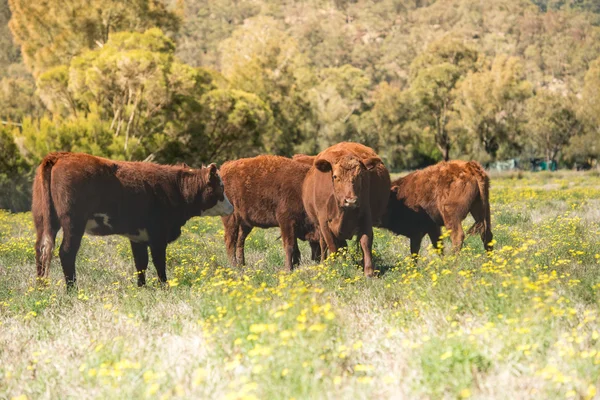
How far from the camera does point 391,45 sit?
19562cm

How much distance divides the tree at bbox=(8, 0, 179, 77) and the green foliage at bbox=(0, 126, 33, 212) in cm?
1736

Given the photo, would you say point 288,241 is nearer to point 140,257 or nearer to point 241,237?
point 241,237

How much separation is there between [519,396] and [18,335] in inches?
178

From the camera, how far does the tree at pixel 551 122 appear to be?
6700cm

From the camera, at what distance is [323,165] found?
9.83 m

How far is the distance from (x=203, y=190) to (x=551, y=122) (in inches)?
2474

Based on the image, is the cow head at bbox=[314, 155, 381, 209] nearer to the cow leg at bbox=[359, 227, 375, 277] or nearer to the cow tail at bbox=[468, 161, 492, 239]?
the cow leg at bbox=[359, 227, 375, 277]

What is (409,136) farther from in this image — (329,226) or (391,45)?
(391,45)

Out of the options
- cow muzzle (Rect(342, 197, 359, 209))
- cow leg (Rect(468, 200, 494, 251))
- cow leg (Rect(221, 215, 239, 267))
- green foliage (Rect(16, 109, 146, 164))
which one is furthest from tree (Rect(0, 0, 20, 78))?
cow muzzle (Rect(342, 197, 359, 209))

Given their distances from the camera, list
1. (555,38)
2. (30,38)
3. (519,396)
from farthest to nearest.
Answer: (555,38)
(30,38)
(519,396)

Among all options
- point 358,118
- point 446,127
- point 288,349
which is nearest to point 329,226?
point 288,349

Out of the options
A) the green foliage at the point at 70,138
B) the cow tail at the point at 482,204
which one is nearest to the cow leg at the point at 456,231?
the cow tail at the point at 482,204

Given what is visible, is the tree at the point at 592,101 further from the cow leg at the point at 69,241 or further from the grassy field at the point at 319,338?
the cow leg at the point at 69,241

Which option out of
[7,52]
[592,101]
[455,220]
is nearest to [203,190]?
[455,220]
